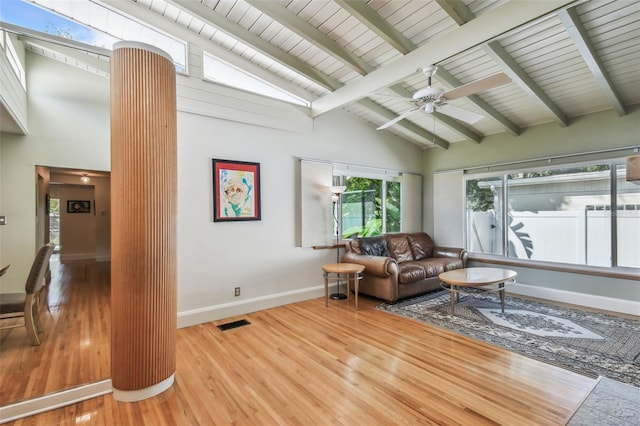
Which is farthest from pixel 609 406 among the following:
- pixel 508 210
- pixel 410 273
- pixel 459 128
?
pixel 459 128

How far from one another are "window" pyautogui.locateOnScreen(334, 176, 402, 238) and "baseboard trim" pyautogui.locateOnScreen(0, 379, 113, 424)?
3668 mm

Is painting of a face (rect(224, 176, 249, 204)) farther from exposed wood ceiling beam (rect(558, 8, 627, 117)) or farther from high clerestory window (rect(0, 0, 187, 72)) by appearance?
exposed wood ceiling beam (rect(558, 8, 627, 117))

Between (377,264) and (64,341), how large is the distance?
3.39 metres

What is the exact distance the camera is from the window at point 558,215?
155 inches

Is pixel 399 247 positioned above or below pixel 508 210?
below

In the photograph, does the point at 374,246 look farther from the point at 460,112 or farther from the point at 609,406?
the point at 609,406

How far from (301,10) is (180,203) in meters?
2.45

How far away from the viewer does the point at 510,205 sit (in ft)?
16.5

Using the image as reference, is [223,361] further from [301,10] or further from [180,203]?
[301,10]

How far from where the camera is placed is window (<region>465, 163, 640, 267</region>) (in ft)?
12.9

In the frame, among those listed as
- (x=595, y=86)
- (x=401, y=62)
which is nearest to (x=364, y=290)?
(x=401, y=62)

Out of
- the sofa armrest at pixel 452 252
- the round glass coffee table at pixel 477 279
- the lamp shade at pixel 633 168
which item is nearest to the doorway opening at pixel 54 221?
the lamp shade at pixel 633 168

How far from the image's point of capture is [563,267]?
435cm

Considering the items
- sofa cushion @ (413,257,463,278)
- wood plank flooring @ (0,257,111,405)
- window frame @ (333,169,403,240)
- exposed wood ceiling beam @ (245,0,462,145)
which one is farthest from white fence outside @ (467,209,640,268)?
wood plank flooring @ (0,257,111,405)
